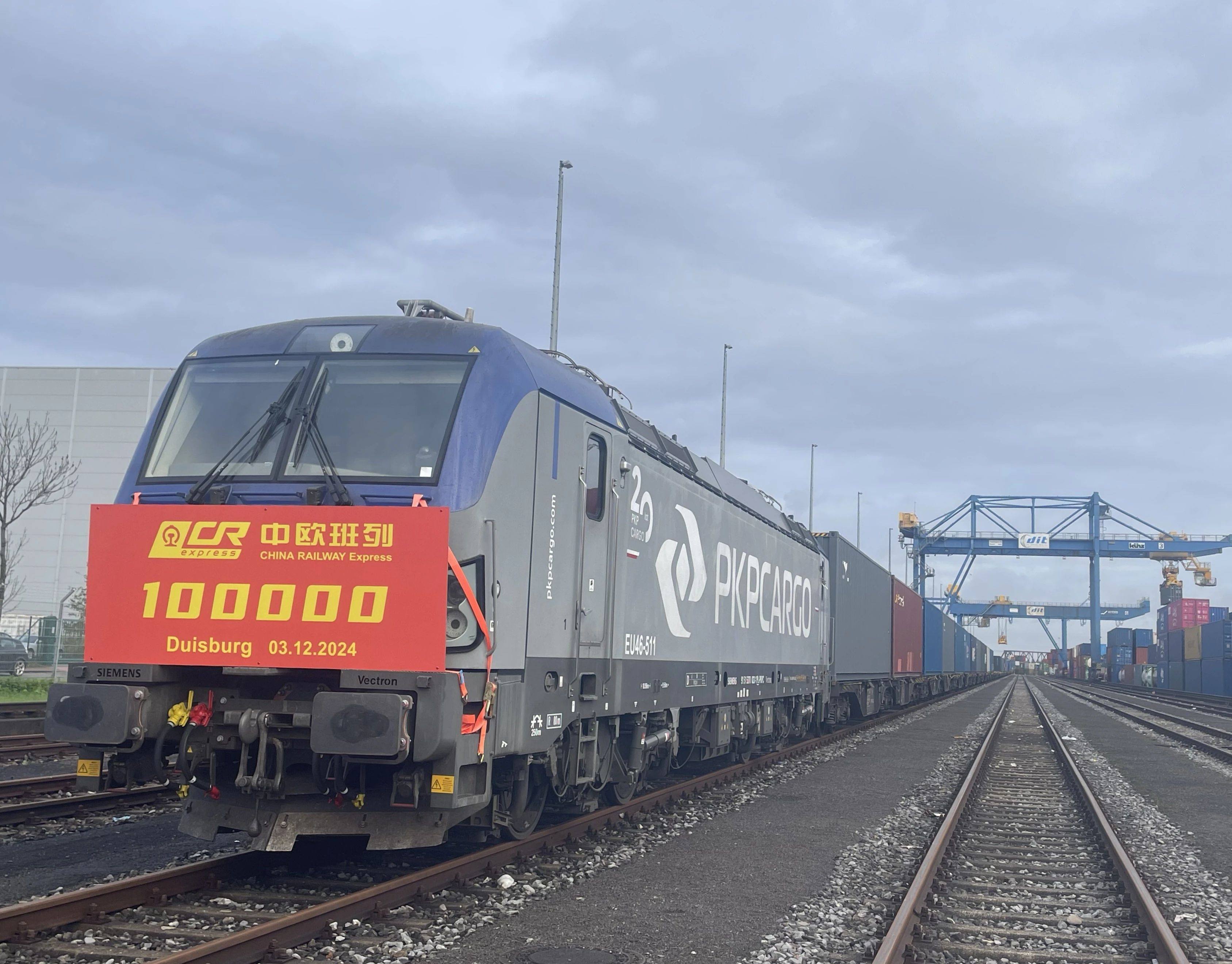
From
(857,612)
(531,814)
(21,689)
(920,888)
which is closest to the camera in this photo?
(920,888)

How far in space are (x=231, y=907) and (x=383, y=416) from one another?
Answer: 3.06 m

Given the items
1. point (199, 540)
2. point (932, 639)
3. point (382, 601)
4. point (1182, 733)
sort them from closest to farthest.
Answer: point (382, 601) → point (199, 540) → point (1182, 733) → point (932, 639)

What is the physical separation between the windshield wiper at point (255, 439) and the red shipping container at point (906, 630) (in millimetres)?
22666

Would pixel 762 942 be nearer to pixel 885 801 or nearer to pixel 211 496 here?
pixel 211 496

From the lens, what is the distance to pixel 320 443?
684 cm

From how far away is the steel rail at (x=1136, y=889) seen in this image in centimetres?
621

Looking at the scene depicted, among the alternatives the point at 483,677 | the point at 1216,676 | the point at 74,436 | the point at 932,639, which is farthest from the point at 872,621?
the point at 74,436

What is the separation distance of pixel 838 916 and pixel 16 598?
52.8 metres

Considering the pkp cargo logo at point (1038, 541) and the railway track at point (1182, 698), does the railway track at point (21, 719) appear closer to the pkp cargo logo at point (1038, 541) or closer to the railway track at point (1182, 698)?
the railway track at point (1182, 698)

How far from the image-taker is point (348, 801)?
6449 millimetres

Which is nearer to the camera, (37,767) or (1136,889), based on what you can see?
(1136,889)

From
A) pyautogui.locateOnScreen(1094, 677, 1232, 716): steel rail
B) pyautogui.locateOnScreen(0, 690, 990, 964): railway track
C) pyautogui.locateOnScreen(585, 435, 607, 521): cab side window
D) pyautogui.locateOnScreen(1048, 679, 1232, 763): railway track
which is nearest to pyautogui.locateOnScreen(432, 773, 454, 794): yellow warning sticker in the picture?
pyautogui.locateOnScreen(0, 690, 990, 964): railway track

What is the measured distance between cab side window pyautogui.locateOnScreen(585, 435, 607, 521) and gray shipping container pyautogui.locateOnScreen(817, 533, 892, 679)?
1253cm

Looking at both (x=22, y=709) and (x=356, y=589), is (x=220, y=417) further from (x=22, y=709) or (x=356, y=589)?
(x=22, y=709)
